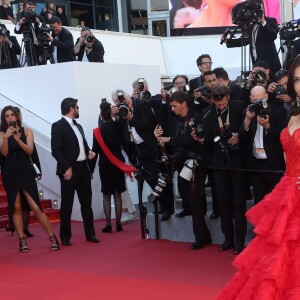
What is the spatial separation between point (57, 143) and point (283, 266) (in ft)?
17.5

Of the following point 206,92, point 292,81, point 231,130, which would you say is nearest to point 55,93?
point 206,92

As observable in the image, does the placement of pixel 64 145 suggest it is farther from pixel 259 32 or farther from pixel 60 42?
pixel 60 42

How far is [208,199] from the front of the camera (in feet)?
31.2

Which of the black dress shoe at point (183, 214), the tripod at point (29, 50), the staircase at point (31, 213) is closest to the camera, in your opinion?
the black dress shoe at point (183, 214)

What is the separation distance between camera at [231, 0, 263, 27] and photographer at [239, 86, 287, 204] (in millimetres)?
1958

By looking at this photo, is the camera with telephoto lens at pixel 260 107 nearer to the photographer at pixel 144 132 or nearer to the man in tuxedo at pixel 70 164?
the photographer at pixel 144 132

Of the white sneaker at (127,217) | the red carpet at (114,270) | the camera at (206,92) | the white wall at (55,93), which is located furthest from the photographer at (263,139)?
the white wall at (55,93)

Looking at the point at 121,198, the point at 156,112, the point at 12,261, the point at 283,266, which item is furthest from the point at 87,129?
the point at 283,266

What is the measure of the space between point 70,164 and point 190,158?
65.9 inches

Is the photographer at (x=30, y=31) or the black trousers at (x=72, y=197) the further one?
the photographer at (x=30, y=31)

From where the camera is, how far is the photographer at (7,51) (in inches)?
529

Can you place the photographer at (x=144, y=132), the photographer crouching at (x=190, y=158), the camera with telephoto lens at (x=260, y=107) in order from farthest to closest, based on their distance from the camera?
the photographer at (x=144, y=132), the photographer crouching at (x=190, y=158), the camera with telephoto lens at (x=260, y=107)

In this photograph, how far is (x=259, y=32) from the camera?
9.35 m

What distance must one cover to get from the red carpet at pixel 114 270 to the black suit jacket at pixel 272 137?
1101 millimetres
